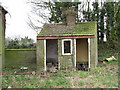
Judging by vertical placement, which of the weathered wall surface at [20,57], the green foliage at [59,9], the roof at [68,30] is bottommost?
the weathered wall surface at [20,57]

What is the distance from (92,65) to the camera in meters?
9.97

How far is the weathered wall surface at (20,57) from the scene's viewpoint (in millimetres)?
13168

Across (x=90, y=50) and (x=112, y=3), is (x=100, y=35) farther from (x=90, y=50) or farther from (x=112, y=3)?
(x=90, y=50)

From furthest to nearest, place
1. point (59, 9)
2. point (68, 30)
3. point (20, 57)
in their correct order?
point (59, 9) → point (20, 57) → point (68, 30)

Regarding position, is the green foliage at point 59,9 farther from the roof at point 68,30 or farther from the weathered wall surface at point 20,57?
the weathered wall surface at point 20,57

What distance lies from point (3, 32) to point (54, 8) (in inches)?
339

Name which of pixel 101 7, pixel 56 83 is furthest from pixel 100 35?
pixel 56 83

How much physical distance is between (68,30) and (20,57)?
6.06m

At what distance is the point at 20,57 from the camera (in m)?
13.2

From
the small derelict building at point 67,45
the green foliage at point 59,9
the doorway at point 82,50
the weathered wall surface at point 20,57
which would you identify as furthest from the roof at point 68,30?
the green foliage at point 59,9

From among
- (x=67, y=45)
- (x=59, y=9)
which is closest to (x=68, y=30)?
(x=67, y=45)

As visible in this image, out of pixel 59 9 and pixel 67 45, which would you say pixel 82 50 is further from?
pixel 59 9

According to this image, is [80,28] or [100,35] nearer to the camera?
[80,28]

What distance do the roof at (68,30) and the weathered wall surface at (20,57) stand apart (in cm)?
346
